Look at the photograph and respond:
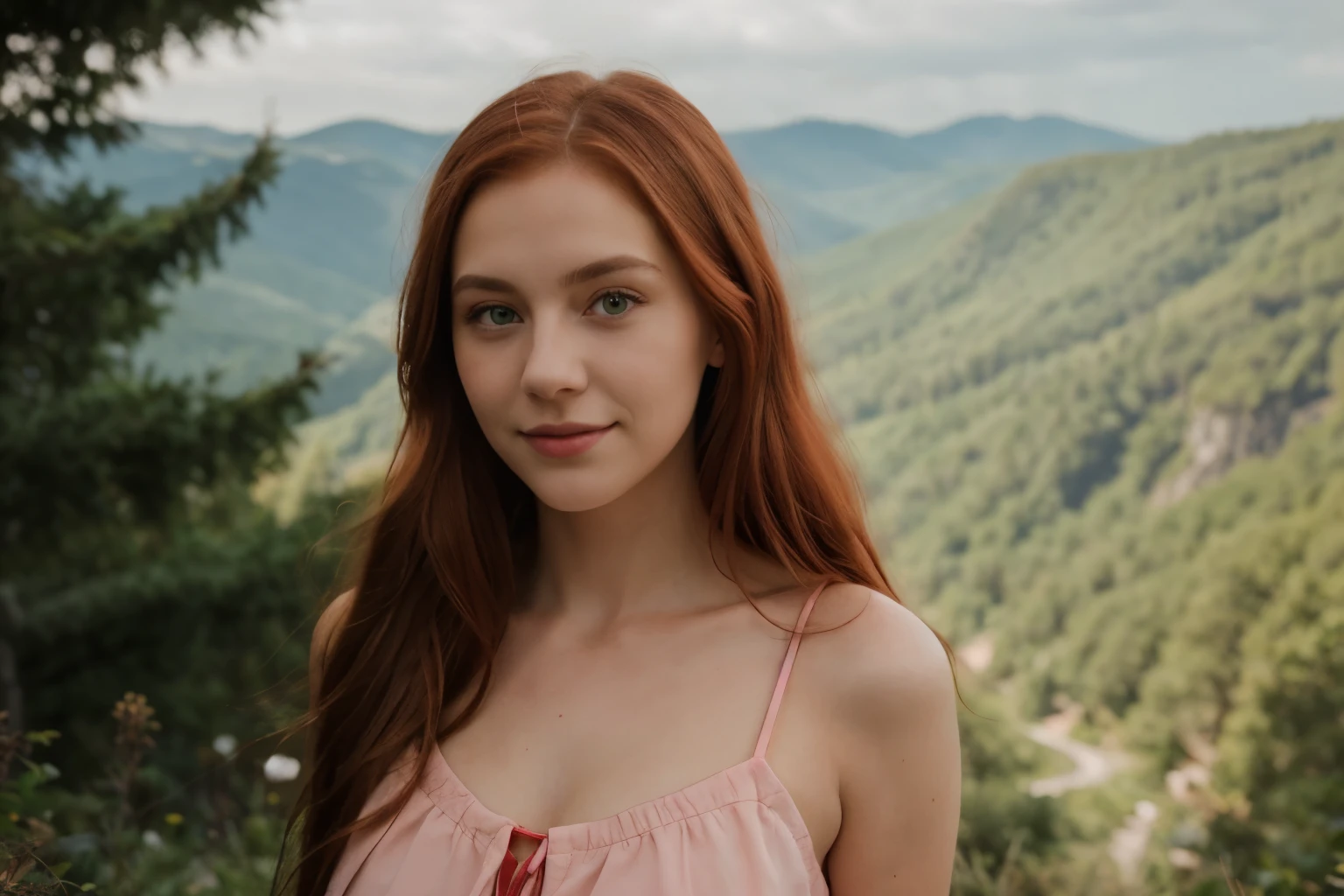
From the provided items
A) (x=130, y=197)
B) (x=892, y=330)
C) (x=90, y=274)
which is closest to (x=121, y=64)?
(x=130, y=197)

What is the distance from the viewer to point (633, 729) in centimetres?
149

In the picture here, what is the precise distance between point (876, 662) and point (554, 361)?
53 cm

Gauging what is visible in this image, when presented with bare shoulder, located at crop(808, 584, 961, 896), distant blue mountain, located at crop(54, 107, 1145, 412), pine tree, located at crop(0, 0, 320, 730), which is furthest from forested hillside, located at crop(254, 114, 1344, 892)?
bare shoulder, located at crop(808, 584, 961, 896)

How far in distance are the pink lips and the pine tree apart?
4497 mm

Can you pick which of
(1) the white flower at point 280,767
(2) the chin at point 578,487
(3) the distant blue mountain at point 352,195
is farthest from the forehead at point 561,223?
(3) the distant blue mountain at point 352,195

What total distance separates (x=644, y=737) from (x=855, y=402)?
74.7 feet

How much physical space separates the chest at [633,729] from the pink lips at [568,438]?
0.31 metres

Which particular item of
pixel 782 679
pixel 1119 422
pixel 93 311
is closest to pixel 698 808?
pixel 782 679

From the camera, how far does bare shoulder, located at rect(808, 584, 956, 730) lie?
4.75ft

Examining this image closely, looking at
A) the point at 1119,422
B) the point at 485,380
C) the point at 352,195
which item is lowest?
the point at 1119,422

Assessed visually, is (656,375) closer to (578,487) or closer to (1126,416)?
(578,487)

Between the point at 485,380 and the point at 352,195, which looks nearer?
the point at 485,380

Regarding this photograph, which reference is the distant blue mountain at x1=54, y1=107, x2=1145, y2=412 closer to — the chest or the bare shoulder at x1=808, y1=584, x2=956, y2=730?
the chest

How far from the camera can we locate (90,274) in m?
5.34
